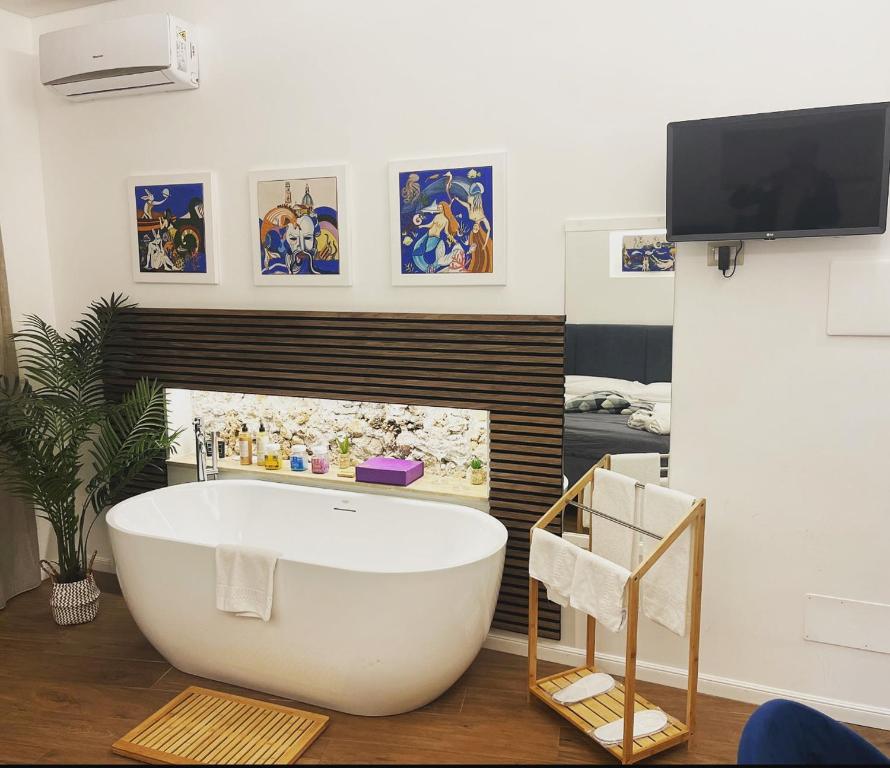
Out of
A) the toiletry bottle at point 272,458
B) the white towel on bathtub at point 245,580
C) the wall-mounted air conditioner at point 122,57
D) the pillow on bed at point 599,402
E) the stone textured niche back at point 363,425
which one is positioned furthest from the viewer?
the toiletry bottle at point 272,458

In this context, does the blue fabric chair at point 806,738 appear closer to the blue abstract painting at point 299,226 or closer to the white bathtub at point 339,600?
the white bathtub at point 339,600

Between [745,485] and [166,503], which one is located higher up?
[745,485]

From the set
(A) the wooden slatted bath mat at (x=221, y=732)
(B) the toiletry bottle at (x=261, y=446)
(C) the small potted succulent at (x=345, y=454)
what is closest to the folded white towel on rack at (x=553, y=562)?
(A) the wooden slatted bath mat at (x=221, y=732)

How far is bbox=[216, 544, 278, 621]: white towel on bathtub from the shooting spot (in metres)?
2.82

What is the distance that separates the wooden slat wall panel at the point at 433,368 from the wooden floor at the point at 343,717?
1.49 ft

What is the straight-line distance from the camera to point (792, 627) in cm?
289

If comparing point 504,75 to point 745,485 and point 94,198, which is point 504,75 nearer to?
point 745,485

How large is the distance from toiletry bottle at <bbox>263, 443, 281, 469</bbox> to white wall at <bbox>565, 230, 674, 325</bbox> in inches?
64.0

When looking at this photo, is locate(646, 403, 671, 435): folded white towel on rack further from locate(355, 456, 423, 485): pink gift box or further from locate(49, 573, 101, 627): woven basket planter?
locate(49, 573, 101, 627): woven basket planter

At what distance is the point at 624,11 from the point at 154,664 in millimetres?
3176

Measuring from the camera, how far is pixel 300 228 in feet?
11.5

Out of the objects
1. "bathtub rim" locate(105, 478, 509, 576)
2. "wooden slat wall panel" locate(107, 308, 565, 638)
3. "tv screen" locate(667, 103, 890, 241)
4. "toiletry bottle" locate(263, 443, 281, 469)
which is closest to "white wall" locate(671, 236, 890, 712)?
"tv screen" locate(667, 103, 890, 241)

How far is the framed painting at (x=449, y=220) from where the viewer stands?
3150 millimetres

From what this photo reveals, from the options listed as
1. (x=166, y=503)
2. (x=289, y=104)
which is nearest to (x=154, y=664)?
(x=166, y=503)
